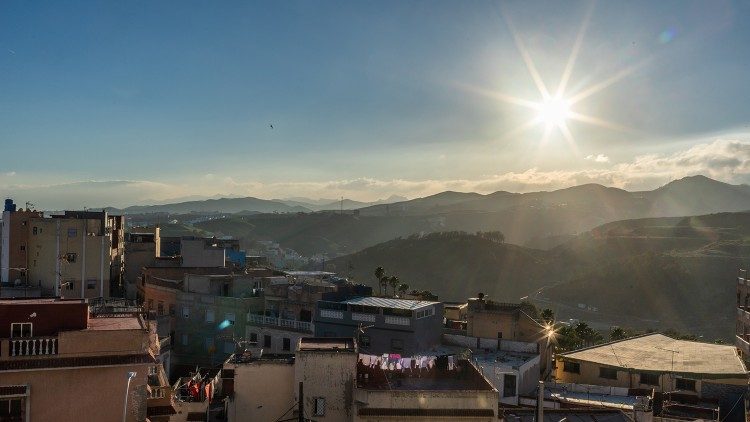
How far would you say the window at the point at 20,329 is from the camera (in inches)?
655

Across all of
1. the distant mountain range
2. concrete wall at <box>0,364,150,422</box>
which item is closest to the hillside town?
concrete wall at <box>0,364,150,422</box>

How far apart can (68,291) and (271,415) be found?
40944 mm

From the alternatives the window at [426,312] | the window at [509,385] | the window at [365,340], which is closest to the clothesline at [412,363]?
the window at [509,385]

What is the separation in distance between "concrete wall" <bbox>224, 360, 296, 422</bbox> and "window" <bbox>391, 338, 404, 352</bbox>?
17402 millimetres

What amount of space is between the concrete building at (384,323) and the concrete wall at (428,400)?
17.5 meters

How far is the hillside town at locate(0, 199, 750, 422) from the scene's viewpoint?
17062mm

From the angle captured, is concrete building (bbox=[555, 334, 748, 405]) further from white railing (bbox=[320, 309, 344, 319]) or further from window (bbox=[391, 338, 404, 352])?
white railing (bbox=[320, 309, 344, 319])

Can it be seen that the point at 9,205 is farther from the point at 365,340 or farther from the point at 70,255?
the point at 365,340

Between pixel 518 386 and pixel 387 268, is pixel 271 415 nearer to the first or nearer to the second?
pixel 518 386

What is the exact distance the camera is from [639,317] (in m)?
114

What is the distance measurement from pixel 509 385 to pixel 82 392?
2469 cm

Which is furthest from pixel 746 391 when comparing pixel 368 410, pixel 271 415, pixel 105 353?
pixel 105 353

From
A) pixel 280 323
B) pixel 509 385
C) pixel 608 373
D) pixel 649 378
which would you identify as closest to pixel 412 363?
pixel 509 385

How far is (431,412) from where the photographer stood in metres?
20.9
